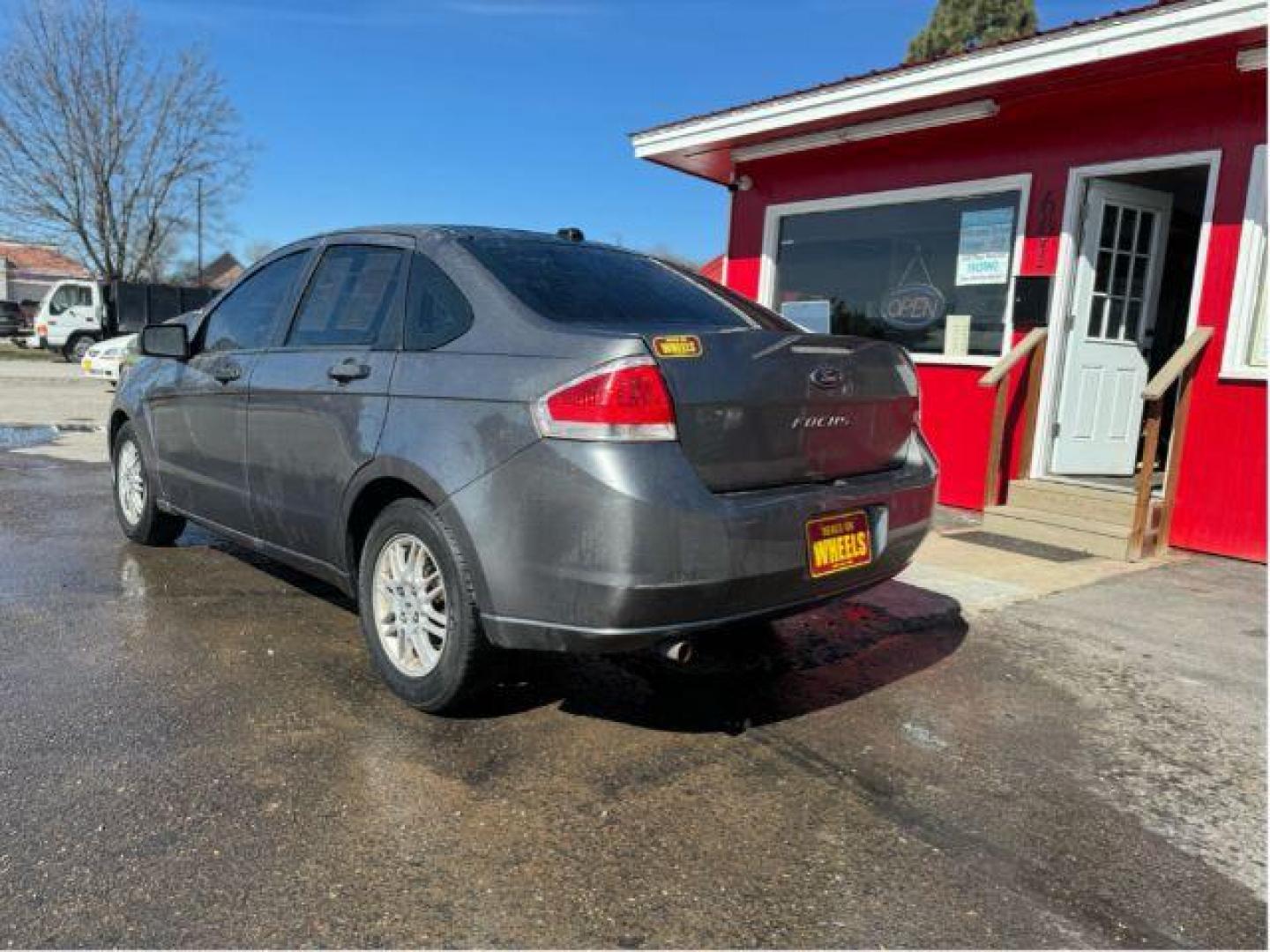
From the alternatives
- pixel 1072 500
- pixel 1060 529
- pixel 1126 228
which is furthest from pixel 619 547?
pixel 1126 228

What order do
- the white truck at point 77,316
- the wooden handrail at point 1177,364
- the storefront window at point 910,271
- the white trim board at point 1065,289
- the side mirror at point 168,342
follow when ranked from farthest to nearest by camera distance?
the white truck at point 77,316 < the storefront window at point 910,271 < the white trim board at point 1065,289 < the wooden handrail at point 1177,364 < the side mirror at point 168,342

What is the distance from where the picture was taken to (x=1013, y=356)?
671cm

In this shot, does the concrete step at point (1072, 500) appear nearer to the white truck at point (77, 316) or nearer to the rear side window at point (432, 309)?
the rear side window at point (432, 309)

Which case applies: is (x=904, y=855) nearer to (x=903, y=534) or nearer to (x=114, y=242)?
(x=903, y=534)

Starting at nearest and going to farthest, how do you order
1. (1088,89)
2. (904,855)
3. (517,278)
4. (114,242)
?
(904,855)
(517,278)
(1088,89)
(114,242)

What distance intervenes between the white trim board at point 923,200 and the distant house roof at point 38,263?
58.7 metres

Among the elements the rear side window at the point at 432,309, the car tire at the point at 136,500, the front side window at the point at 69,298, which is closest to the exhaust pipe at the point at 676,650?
the rear side window at the point at 432,309

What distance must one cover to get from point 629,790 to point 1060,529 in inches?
184

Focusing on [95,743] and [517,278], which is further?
[517,278]

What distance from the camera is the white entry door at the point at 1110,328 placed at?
6.80m

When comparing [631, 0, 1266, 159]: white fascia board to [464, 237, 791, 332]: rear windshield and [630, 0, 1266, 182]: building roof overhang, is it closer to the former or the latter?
[630, 0, 1266, 182]: building roof overhang

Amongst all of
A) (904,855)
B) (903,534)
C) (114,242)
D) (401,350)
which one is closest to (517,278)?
(401,350)

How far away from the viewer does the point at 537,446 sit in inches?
103

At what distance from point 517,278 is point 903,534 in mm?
1625
